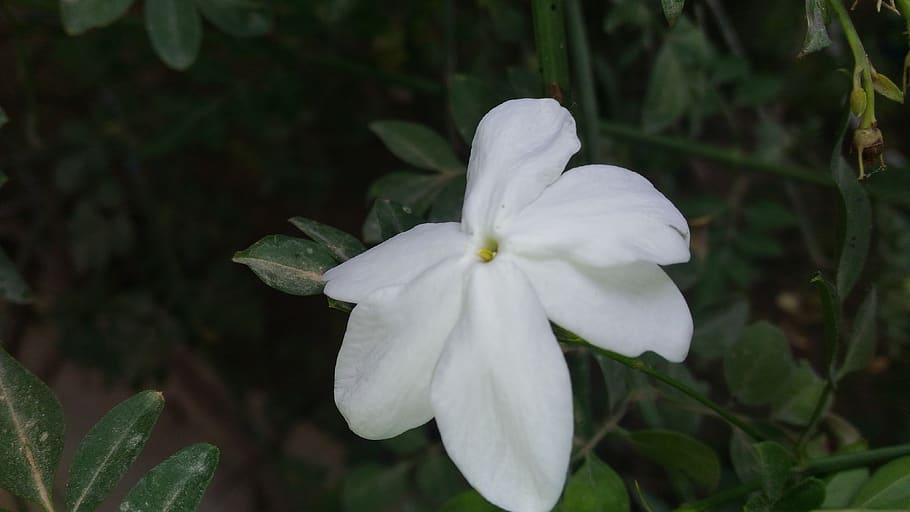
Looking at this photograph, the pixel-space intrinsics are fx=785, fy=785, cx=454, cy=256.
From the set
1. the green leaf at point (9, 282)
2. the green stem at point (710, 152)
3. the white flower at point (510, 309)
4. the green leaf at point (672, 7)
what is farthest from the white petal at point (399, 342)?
the green stem at point (710, 152)

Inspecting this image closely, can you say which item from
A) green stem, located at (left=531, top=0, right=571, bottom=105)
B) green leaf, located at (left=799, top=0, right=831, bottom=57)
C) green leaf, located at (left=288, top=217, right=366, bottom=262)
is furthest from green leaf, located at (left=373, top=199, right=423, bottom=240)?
green leaf, located at (left=799, top=0, right=831, bottom=57)

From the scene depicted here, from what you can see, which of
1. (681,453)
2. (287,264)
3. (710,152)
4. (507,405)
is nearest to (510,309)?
(507,405)

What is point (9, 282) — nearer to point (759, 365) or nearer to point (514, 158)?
point (514, 158)

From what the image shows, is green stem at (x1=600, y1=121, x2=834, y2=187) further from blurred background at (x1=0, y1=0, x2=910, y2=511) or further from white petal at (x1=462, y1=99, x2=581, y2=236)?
white petal at (x1=462, y1=99, x2=581, y2=236)

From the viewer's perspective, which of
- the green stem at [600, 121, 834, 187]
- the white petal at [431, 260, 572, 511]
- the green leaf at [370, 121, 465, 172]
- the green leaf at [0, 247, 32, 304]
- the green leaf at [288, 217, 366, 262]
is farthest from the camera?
the green stem at [600, 121, 834, 187]

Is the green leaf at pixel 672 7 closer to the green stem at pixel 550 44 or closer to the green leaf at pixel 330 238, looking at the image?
the green stem at pixel 550 44

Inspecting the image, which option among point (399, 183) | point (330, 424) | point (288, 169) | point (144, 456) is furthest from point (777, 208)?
point (144, 456)
